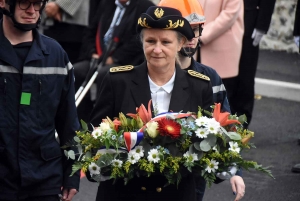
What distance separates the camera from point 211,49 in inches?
339

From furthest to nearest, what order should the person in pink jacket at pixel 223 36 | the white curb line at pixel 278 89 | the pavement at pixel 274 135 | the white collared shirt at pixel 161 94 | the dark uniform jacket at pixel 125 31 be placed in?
the white curb line at pixel 278 89 < the dark uniform jacket at pixel 125 31 < the person in pink jacket at pixel 223 36 < the pavement at pixel 274 135 < the white collared shirt at pixel 161 94

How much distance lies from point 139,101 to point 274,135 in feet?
18.1

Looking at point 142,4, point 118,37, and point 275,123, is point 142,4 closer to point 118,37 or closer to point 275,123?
point 118,37

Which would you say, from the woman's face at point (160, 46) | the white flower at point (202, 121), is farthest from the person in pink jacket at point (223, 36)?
the white flower at point (202, 121)

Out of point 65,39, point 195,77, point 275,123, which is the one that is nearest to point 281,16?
point 275,123

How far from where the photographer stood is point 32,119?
453 cm

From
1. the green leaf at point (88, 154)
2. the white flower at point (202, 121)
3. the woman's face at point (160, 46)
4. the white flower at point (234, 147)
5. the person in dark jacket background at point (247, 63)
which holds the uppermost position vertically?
the woman's face at point (160, 46)

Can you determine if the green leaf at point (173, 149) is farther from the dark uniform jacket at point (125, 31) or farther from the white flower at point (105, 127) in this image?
the dark uniform jacket at point (125, 31)

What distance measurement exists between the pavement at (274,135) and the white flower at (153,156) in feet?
2.91

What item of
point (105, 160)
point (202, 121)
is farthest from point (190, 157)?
point (105, 160)

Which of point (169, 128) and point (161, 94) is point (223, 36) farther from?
point (169, 128)

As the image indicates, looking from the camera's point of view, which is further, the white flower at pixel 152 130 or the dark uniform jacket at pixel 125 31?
Result: the dark uniform jacket at pixel 125 31

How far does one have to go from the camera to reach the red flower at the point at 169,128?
412 centimetres

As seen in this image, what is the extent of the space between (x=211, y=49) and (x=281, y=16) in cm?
578
